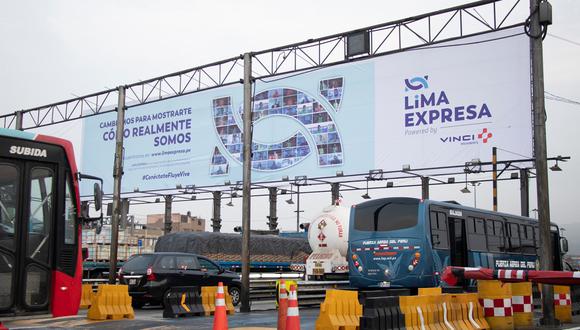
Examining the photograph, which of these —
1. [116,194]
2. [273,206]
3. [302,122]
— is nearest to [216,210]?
[273,206]

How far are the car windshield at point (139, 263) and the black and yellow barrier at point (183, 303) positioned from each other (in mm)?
2486

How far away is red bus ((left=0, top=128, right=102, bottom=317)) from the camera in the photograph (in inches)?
328

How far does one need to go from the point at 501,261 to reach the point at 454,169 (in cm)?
974

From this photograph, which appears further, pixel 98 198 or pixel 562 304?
pixel 562 304

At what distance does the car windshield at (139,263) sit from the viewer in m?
17.9

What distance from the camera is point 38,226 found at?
28.6 ft

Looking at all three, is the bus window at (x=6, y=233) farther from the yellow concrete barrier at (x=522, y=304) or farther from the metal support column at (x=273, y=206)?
the metal support column at (x=273, y=206)

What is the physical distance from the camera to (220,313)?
30.2ft

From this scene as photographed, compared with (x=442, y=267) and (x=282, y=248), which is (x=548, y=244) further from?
(x=282, y=248)

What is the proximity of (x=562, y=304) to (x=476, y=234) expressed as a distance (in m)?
4.00

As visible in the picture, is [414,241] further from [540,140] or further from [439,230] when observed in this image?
[540,140]

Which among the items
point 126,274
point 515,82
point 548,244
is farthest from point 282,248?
point 548,244

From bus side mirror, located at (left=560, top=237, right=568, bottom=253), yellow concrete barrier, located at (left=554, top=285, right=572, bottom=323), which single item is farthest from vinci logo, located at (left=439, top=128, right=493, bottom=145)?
yellow concrete barrier, located at (left=554, top=285, right=572, bottom=323)

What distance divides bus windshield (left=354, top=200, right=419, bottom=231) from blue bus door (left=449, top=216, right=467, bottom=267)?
4.58ft
